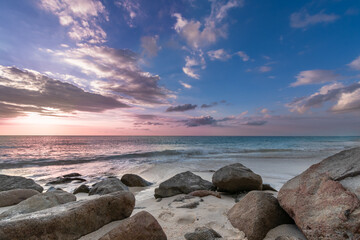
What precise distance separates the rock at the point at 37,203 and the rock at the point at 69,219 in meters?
1.99

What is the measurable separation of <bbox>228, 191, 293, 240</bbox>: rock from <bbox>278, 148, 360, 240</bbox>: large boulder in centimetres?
20

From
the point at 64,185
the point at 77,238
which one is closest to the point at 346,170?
the point at 77,238

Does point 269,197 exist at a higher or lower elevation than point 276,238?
higher

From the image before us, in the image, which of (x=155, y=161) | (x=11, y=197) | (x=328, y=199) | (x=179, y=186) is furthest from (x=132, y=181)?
(x=155, y=161)

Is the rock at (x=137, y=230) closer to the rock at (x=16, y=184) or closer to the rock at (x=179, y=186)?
the rock at (x=179, y=186)

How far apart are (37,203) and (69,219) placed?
2622mm

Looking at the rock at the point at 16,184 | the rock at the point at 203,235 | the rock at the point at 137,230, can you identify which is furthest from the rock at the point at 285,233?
the rock at the point at 16,184

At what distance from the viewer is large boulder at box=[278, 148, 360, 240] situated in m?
2.03

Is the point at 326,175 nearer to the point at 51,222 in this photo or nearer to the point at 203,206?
the point at 203,206

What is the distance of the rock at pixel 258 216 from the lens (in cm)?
287

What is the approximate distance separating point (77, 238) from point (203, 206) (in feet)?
8.71

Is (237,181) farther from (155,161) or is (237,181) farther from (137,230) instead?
(155,161)

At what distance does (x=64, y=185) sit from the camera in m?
10.1

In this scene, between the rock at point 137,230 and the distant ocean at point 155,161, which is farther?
the distant ocean at point 155,161
